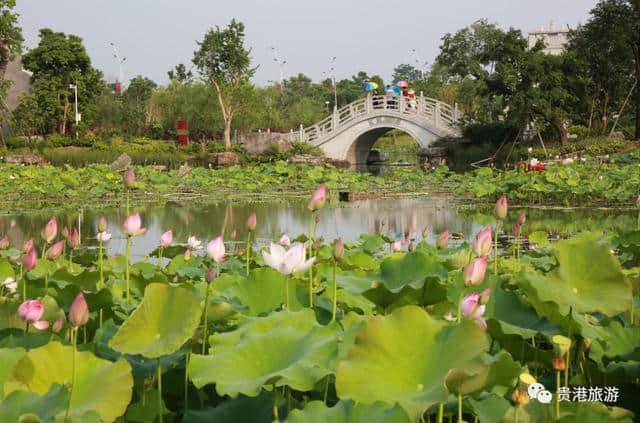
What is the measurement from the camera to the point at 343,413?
899mm

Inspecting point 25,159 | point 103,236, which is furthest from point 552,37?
point 103,236

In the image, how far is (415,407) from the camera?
891 millimetres

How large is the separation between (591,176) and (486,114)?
17.6m

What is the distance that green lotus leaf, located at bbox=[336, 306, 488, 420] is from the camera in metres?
0.95

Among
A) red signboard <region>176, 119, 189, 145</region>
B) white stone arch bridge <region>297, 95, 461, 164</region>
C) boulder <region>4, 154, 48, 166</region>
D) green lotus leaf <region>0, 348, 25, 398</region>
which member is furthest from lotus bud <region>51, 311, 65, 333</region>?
red signboard <region>176, 119, 189, 145</region>

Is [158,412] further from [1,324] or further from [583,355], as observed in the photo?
[583,355]

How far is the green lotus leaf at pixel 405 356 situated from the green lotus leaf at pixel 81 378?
31 cm

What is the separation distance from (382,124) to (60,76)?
12237mm

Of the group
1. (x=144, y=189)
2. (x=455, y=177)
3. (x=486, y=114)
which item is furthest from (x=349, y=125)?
(x=144, y=189)

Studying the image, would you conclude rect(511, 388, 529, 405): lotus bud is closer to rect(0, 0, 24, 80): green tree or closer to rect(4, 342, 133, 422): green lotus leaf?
rect(4, 342, 133, 422): green lotus leaf

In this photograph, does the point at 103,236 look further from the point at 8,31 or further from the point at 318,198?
the point at 8,31

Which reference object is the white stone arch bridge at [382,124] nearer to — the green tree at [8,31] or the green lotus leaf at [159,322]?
the green tree at [8,31]

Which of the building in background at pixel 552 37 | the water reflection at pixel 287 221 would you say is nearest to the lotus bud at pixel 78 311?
the water reflection at pixel 287 221

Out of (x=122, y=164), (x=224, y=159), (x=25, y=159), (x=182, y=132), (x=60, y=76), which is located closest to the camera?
(x=122, y=164)
